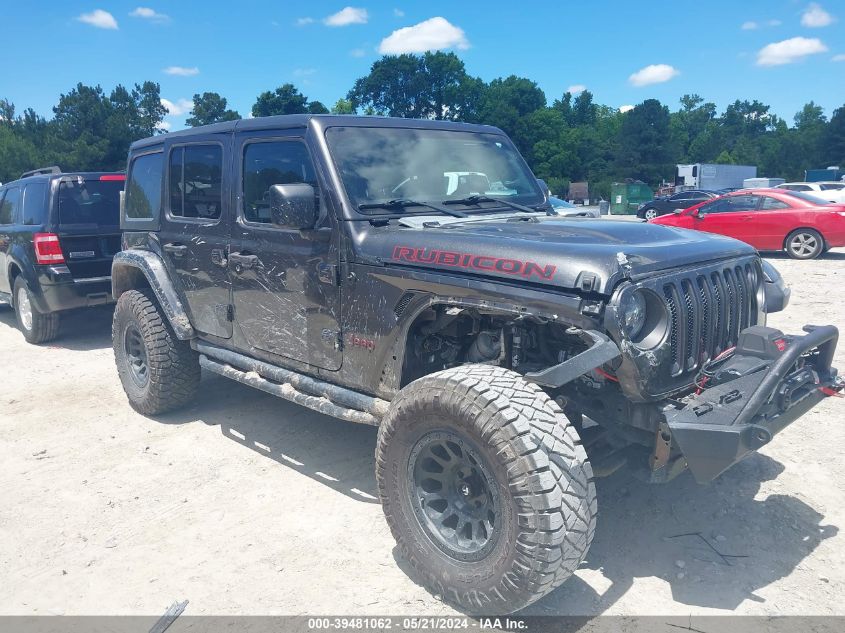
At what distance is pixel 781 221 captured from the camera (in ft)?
44.1

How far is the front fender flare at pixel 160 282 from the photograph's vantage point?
494cm

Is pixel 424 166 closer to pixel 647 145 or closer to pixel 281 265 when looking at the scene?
pixel 281 265

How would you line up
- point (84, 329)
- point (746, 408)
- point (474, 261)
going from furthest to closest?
point (84, 329), point (474, 261), point (746, 408)

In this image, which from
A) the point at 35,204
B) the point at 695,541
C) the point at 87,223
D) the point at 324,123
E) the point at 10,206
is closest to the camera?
the point at 695,541

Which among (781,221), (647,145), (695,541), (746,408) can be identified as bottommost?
(695,541)

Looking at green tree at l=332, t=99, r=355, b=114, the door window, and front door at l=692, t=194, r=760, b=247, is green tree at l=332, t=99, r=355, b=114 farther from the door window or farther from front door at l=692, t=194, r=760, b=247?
the door window

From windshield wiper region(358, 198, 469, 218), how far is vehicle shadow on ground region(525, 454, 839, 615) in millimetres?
1836

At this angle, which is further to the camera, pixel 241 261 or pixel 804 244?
pixel 804 244

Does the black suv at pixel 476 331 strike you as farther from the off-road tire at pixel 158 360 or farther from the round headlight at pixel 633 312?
the off-road tire at pixel 158 360

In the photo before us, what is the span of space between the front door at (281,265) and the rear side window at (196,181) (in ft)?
0.89

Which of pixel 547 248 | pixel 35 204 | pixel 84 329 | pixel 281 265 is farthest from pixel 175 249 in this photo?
pixel 84 329

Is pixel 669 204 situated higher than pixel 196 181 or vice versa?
pixel 196 181

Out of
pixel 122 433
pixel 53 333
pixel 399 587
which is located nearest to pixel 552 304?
pixel 399 587

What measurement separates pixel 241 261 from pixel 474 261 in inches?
73.6
